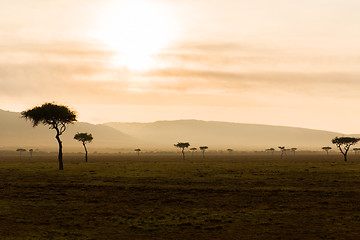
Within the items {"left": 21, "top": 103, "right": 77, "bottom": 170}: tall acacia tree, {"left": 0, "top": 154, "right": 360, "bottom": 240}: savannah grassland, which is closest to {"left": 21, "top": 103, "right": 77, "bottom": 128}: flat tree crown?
{"left": 21, "top": 103, "right": 77, "bottom": 170}: tall acacia tree

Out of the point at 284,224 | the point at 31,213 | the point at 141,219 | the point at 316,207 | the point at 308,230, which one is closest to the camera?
the point at 308,230

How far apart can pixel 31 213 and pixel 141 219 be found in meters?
7.12

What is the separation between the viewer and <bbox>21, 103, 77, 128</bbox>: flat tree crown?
60.6m

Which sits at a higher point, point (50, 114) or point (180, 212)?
point (50, 114)

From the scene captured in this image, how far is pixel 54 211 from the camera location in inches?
931

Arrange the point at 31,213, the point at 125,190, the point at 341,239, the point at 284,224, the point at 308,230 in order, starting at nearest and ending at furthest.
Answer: the point at 341,239 → the point at 308,230 → the point at 284,224 → the point at 31,213 → the point at 125,190

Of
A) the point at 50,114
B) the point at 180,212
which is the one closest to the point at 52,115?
the point at 50,114

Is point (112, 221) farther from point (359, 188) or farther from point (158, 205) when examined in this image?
point (359, 188)

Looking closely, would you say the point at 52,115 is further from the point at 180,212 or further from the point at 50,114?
the point at 180,212

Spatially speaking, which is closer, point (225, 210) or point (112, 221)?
point (112, 221)

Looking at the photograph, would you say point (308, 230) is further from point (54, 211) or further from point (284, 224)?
point (54, 211)

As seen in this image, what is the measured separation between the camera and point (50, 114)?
60.5 meters

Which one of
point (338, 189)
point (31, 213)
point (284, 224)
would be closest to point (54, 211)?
point (31, 213)

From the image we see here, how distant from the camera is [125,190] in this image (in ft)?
111
